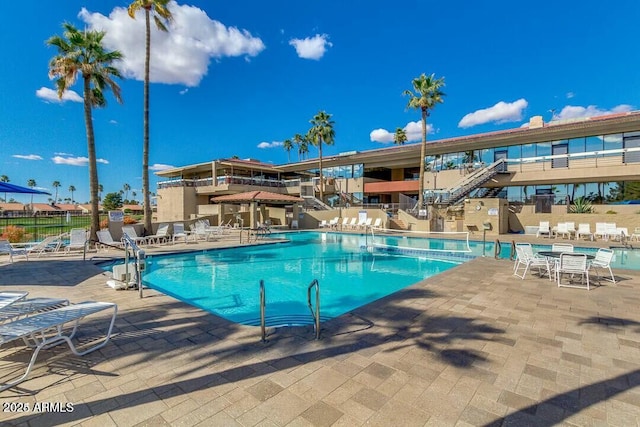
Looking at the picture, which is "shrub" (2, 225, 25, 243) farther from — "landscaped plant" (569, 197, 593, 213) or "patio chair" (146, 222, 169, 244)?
"landscaped plant" (569, 197, 593, 213)

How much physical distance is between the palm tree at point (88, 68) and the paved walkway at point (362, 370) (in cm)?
1177

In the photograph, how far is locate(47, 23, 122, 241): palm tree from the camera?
1299 centimetres

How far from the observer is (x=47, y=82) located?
13797 mm

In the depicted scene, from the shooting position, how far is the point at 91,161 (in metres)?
13.7

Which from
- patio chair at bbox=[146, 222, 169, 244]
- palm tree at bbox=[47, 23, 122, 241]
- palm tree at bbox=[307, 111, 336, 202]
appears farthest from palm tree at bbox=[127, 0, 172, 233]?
palm tree at bbox=[307, 111, 336, 202]

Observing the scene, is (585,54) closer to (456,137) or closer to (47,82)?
(456,137)

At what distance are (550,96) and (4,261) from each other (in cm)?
3625

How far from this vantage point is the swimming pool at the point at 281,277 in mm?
6973

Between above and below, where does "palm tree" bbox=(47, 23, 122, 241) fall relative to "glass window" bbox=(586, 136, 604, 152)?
above

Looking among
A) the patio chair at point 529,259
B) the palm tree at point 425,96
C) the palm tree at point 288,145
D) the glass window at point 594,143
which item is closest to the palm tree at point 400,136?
the palm tree at point 425,96

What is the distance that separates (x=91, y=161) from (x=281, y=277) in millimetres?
10967

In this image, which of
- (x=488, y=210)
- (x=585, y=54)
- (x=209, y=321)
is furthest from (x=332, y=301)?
(x=585, y=54)

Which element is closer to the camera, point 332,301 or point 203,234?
point 332,301

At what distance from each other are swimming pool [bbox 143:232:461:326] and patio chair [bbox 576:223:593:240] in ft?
34.8
